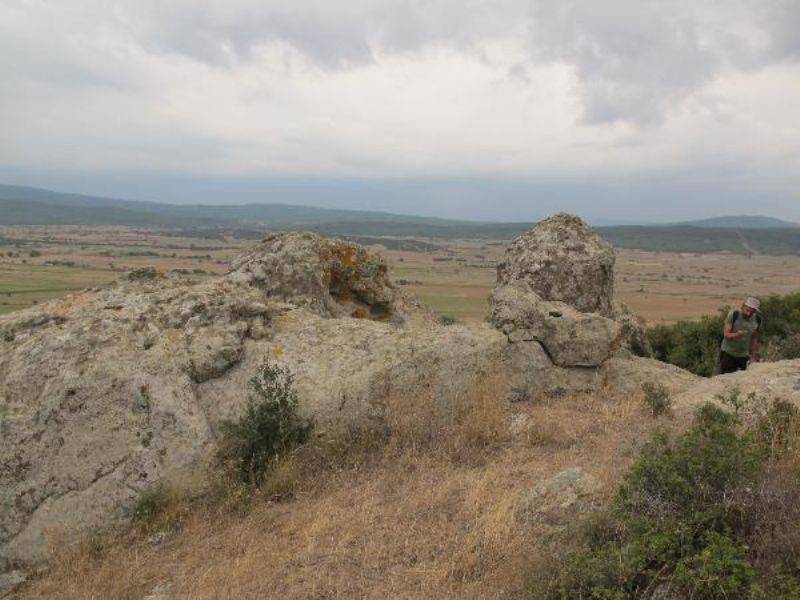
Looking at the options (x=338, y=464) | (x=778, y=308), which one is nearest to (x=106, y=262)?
(x=778, y=308)

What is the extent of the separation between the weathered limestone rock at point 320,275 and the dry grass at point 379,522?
4730 millimetres

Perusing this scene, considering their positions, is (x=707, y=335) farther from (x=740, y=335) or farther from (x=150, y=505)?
(x=150, y=505)

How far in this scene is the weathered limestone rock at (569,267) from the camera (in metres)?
15.0

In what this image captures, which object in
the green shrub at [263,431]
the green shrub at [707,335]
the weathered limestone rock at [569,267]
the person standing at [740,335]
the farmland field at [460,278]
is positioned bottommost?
the farmland field at [460,278]

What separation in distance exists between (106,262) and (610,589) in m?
123

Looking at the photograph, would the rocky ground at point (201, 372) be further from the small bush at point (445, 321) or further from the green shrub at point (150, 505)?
the small bush at point (445, 321)

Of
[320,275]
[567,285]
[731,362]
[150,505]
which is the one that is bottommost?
[150,505]

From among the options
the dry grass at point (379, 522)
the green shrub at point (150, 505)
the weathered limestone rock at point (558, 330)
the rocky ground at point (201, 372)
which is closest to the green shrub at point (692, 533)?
the dry grass at point (379, 522)

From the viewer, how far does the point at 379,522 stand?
6.64m

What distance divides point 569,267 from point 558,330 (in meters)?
4.41

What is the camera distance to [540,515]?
6320 millimetres

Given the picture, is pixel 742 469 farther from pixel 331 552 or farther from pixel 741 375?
pixel 741 375

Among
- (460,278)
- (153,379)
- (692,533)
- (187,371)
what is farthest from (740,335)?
(460,278)

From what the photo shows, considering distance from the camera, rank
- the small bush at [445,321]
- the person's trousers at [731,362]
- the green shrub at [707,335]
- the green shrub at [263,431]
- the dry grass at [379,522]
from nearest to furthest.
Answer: the dry grass at [379,522] < the green shrub at [263,431] < the person's trousers at [731,362] < the small bush at [445,321] < the green shrub at [707,335]
